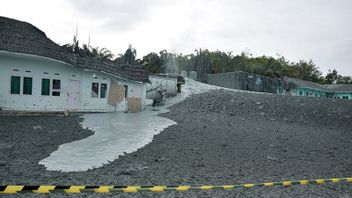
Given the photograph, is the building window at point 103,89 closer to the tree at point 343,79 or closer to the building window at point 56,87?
the building window at point 56,87

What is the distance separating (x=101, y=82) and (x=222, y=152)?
50.8 ft

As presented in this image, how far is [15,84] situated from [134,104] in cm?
994

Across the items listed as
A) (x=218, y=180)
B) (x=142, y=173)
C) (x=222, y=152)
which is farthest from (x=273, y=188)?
(x=222, y=152)

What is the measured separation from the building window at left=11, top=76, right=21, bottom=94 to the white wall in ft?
0.56

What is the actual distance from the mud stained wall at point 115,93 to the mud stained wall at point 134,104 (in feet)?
3.32

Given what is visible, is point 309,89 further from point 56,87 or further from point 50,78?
point 50,78

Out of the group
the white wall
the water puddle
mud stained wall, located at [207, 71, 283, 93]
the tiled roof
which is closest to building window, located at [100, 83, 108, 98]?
the white wall

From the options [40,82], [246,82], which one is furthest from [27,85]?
[246,82]

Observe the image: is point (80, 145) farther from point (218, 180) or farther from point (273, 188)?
point (273, 188)

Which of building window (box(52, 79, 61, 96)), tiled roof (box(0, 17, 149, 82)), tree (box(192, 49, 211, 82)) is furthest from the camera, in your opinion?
tree (box(192, 49, 211, 82))

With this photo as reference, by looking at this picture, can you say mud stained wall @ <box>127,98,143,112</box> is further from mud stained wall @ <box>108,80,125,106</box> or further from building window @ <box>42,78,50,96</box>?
building window @ <box>42,78,50,96</box>

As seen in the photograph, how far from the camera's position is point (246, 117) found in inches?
917

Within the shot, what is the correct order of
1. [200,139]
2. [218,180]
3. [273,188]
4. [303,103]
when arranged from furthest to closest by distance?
1. [303,103]
2. [200,139]
3. [218,180]
4. [273,188]

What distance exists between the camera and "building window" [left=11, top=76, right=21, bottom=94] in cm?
1920
